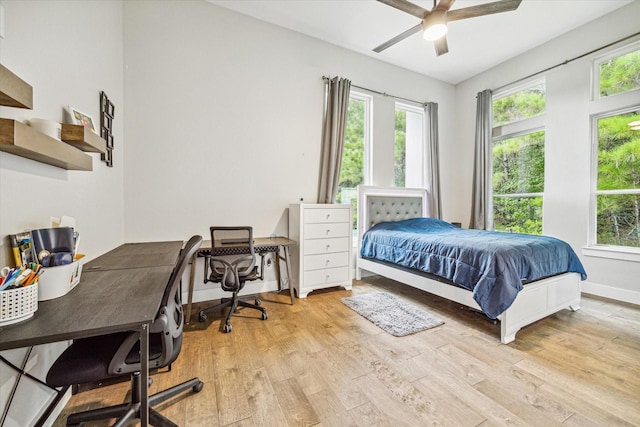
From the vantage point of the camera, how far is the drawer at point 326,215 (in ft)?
9.84

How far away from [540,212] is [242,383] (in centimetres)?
419

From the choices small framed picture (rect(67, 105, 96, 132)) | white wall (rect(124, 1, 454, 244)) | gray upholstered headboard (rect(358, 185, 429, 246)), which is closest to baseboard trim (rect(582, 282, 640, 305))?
gray upholstered headboard (rect(358, 185, 429, 246))

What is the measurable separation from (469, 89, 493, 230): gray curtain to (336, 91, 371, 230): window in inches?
70.8

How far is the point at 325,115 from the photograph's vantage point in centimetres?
352

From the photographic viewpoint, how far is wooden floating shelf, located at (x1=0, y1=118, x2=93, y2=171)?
900 millimetres

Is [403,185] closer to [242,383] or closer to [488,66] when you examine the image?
[488,66]

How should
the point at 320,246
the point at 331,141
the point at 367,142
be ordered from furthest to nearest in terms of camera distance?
1. the point at 367,142
2. the point at 331,141
3. the point at 320,246

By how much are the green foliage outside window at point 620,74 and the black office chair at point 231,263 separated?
4331 millimetres

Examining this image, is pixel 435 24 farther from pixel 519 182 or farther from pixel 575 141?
pixel 519 182

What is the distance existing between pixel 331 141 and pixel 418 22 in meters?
1.71

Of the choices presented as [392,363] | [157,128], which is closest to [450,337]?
[392,363]

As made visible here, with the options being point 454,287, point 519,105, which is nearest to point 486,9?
point 519,105

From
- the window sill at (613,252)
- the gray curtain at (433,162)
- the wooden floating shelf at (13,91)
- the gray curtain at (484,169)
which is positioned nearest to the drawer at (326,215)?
the gray curtain at (433,162)

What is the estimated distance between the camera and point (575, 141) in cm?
329
